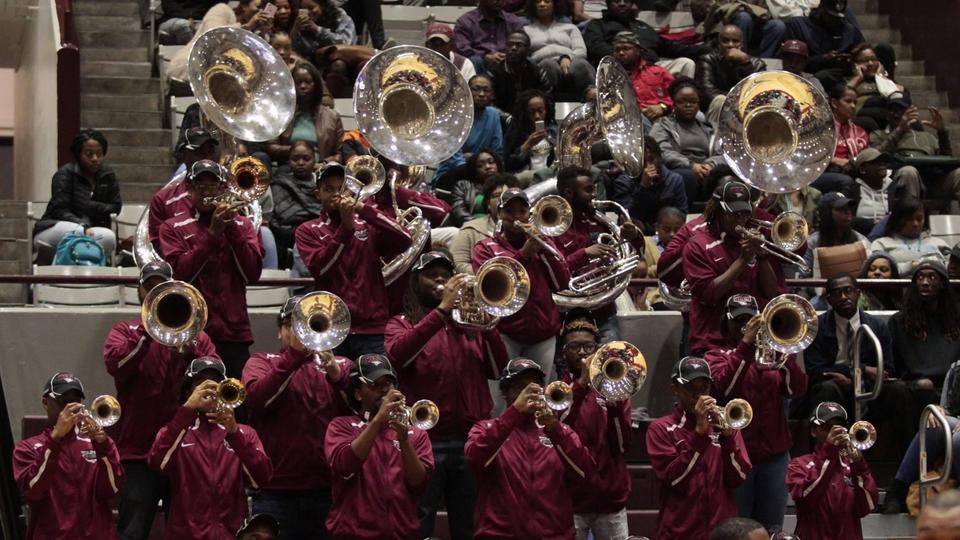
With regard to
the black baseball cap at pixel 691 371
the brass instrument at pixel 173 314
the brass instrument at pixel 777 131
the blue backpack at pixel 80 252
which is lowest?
the blue backpack at pixel 80 252

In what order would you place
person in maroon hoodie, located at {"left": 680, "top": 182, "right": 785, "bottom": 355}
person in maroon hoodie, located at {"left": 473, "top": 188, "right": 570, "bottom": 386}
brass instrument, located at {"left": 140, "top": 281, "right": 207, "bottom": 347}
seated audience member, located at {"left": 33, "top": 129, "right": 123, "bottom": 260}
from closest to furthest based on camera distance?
1. brass instrument, located at {"left": 140, "top": 281, "right": 207, "bottom": 347}
2. person in maroon hoodie, located at {"left": 473, "top": 188, "right": 570, "bottom": 386}
3. person in maroon hoodie, located at {"left": 680, "top": 182, "right": 785, "bottom": 355}
4. seated audience member, located at {"left": 33, "top": 129, "right": 123, "bottom": 260}

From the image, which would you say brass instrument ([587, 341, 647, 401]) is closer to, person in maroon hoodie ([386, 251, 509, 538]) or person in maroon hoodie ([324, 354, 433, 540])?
person in maroon hoodie ([386, 251, 509, 538])

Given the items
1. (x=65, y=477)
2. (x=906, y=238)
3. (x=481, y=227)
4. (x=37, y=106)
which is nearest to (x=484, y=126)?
(x=481, y=227)

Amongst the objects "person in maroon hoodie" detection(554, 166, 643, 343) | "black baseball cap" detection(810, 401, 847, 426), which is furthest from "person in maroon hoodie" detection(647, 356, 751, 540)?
"person in maroon hoodie" detection(554, 166, 643, 343)

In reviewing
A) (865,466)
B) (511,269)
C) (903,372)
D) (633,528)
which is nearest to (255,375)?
(511,269)

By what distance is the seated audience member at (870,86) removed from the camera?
600 inches

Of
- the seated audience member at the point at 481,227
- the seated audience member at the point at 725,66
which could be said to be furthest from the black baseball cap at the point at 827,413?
the seated audience member at the point at 725,66

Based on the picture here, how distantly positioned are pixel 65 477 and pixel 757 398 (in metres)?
3.43

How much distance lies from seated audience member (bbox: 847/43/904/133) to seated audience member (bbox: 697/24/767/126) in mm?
941

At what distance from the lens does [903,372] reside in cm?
1133

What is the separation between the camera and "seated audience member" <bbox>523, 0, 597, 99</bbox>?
1449 cm

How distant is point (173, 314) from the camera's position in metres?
9.19

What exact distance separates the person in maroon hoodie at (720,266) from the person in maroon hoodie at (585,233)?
43 cm

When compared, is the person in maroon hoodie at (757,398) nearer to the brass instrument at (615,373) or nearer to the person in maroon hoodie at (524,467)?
the brass instrument at (615,373)
